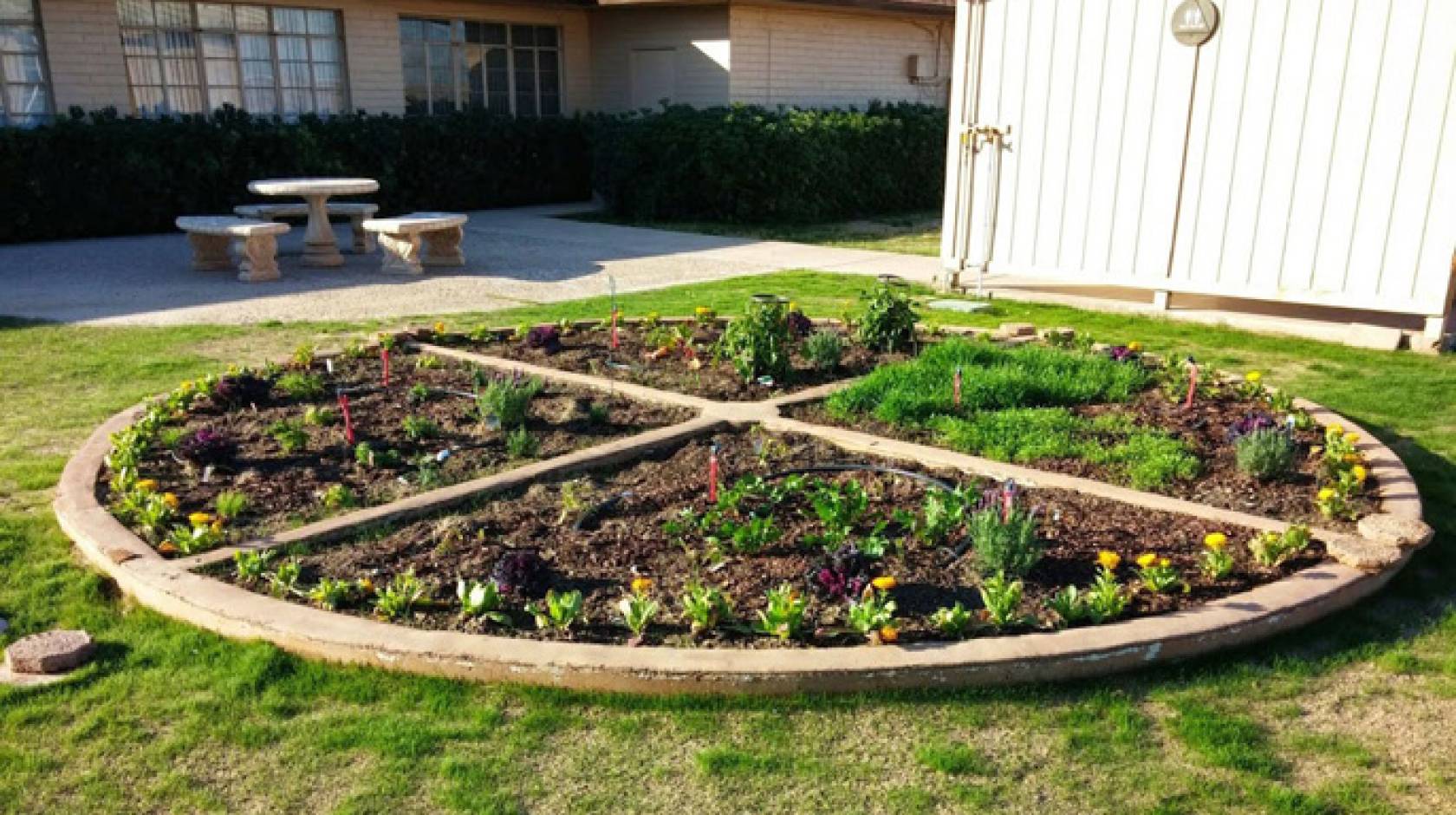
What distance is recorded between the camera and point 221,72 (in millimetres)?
16062

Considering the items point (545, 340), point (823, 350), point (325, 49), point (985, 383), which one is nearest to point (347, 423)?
point (545, 340)

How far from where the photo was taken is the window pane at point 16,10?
14.0 meters

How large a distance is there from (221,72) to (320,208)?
576 cm

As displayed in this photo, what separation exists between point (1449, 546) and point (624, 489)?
126 inches

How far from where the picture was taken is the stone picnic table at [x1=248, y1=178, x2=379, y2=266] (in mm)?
11305

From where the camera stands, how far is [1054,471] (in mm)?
5023

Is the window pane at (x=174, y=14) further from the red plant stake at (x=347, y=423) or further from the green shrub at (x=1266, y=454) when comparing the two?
the green shrub at (x=1266, y=454)

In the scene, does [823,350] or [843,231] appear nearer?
[823,350]

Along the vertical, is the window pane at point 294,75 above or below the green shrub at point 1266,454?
above

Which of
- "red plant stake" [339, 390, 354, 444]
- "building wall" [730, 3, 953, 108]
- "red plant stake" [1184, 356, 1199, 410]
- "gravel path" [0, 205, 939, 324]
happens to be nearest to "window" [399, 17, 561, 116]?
"building wall" [730, 3, 953, 108]

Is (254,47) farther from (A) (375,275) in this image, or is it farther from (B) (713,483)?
(B) (713,483)

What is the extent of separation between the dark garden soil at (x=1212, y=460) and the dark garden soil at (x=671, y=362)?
45 cm

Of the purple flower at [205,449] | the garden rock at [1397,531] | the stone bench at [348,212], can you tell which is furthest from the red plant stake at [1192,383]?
the stone bench at [348,212]

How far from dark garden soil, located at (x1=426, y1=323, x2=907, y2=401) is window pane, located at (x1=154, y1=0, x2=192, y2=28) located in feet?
35.4
